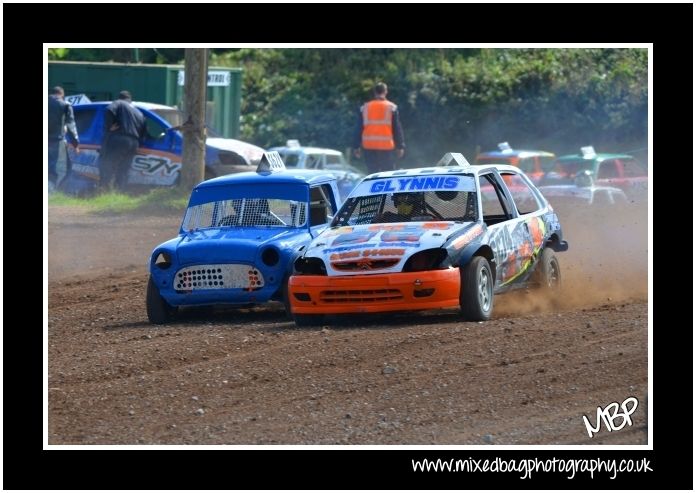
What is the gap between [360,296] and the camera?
9867 millimetres

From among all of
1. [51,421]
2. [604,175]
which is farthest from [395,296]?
[604,175]

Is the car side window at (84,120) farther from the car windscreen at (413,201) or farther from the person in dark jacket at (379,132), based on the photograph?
the car windscreen at (413,201)

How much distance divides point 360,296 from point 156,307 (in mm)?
2087

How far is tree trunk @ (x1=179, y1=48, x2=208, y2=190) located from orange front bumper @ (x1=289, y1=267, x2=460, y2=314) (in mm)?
10083

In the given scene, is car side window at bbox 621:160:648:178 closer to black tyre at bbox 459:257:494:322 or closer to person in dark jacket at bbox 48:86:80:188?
person in dark jacket at bbox 48:86:80:188

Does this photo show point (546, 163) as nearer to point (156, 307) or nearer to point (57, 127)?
point (57, 127)

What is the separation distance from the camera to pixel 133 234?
17.4 meters

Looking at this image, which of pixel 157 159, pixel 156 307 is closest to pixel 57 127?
pixel 157 159

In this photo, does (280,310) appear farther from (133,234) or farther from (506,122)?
(506,122)

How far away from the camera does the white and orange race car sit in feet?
32.2

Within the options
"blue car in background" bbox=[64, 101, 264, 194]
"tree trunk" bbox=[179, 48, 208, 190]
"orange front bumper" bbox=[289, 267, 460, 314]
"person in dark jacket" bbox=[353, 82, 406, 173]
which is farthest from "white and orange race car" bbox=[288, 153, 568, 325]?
"blue car in background" bbox=[64, 101, 264, 194]

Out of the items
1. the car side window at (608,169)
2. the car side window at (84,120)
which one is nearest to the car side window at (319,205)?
the car side window at (608,169)

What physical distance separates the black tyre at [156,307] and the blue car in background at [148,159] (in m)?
9.84

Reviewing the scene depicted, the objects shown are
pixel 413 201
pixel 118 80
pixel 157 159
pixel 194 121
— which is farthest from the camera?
pixel 118 80
